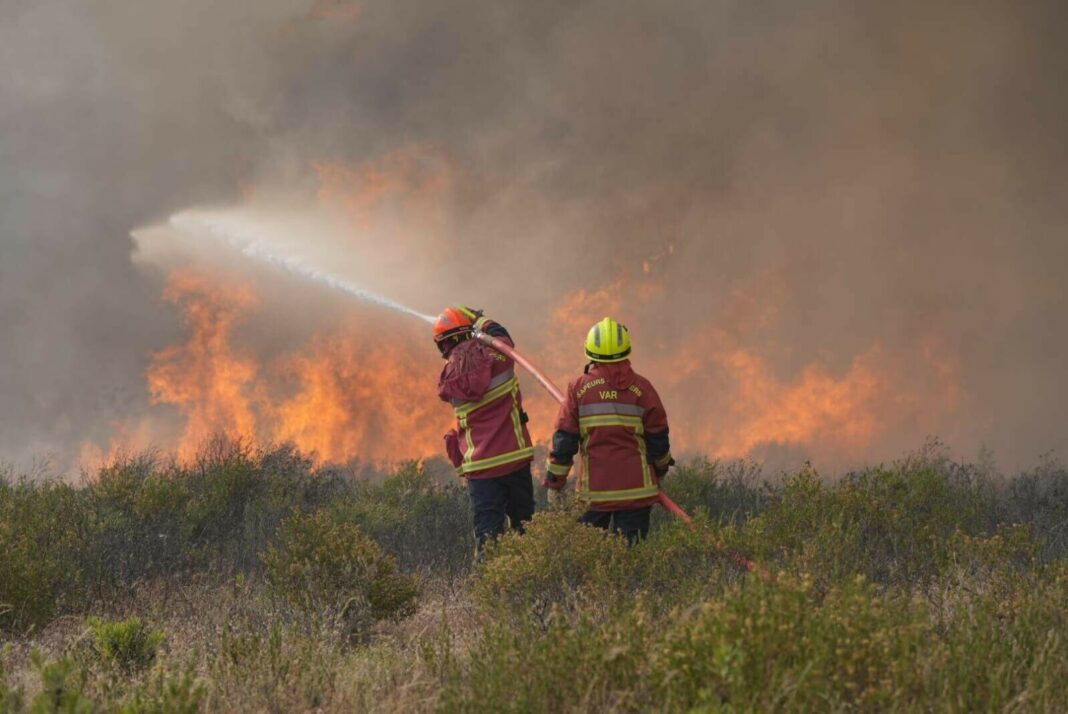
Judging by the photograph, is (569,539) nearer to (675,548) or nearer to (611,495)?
(675,548)

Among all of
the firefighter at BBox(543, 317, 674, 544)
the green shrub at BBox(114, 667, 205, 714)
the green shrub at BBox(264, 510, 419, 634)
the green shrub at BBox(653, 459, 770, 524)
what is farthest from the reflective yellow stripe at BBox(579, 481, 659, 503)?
the green shrub at BBox(114, 667, 205, 714)

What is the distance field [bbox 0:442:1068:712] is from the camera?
349 centimetres

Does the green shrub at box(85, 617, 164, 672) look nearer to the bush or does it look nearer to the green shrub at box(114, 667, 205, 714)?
the green shrub at box(114, 667, 205, 714)

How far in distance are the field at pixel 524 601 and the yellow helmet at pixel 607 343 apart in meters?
1.11

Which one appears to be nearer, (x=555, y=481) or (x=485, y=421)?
(x=555, y=481)

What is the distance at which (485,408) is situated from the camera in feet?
23.2

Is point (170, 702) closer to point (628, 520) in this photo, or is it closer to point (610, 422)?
point (610, 422)

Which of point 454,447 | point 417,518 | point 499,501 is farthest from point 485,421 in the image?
point 417,518

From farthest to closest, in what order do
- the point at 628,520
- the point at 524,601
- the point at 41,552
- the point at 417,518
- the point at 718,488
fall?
the point at 718,488, the point at 417,518, the point at 41,552, the point at 628,520, the point at 524,601

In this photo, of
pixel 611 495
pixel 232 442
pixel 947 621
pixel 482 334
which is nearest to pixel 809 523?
pixel 611 495

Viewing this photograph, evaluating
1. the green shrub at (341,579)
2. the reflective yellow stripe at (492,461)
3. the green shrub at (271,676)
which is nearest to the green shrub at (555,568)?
the green shrub at (341,579)

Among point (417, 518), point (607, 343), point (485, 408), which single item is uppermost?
point (607, 343)

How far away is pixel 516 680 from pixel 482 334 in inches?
148

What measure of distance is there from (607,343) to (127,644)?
3.27 meters
